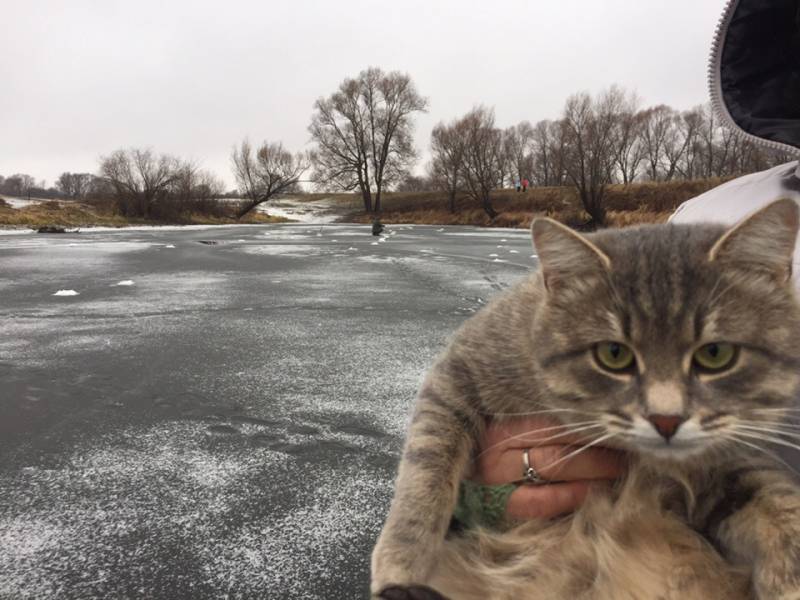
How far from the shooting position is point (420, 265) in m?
13.1

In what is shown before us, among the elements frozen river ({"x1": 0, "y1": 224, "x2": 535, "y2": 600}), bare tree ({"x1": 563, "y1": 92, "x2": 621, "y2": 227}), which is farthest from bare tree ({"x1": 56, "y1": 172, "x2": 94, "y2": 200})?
frozen river ({"x1": 0, "y1": 224, "x2": 535, "y2": 600})

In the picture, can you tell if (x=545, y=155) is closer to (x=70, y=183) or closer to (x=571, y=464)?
(x=571, y=464)

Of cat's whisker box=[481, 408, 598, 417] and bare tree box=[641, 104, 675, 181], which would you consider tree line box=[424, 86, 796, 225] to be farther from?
cat's whisker box=[481, 408, 598, 417]

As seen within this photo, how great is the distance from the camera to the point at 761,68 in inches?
91.4

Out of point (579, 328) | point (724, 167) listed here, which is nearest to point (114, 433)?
point (579, 328)

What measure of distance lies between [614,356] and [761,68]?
157 centimetres

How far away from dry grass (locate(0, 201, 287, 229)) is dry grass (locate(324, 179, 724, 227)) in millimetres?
16020

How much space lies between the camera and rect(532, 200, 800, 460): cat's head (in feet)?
4.95

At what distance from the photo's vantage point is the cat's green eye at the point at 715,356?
159cm

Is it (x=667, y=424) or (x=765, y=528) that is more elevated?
(x=667, y=424)

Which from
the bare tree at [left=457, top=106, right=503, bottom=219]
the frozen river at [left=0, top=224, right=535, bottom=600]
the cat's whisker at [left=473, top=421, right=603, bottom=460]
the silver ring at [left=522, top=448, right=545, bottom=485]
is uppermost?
the bare tree at [left=457, top=106, right=503, bottom=219]

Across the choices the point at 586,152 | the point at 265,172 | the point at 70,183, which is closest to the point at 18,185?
the point at 70,183

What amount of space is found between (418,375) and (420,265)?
26.9ft

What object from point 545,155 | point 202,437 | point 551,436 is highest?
point 545,155
